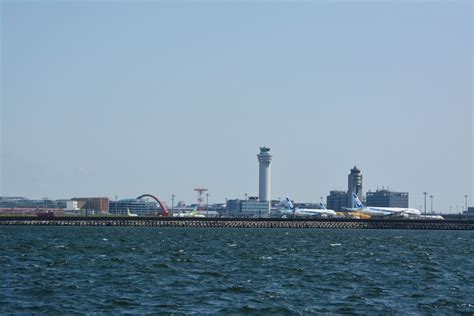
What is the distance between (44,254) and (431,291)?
40188 millimetres

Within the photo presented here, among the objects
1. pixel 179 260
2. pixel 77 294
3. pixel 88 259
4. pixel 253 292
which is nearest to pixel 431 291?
pixel 253 292

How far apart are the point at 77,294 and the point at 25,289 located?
145 inches

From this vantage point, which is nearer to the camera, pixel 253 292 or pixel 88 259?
pixel 253 292

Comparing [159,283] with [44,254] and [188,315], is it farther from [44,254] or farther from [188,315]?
[44,254]

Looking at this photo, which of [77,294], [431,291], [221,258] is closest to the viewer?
[77,294]

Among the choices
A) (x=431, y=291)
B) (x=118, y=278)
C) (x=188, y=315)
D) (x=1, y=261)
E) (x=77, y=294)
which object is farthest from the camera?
(x=1, y=261)

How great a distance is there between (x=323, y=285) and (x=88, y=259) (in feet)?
85.3

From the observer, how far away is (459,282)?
56375 mm

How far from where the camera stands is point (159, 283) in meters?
52.1

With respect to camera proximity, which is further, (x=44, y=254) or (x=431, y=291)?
(x=44, y=254)

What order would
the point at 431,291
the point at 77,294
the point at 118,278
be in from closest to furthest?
the point at 77,294 → the point at 431,291 → the point at 118,278

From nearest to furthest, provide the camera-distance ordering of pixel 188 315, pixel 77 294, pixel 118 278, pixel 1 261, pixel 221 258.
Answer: pixel 188 315, pixel 77 294, pixel 118 278, pixel 1 261, pixel 221 258

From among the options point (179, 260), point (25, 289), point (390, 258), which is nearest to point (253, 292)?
point (25, 289)

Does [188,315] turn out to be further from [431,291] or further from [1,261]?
[1,261]
